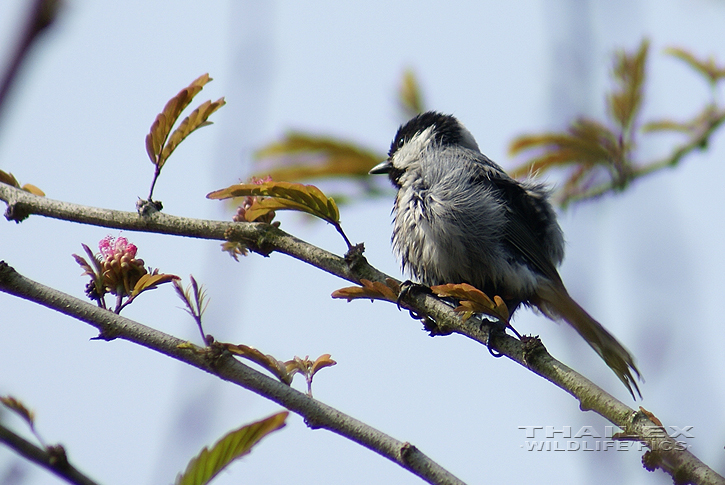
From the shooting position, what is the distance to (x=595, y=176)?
3.35 metres

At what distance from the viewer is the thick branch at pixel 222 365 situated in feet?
6.06

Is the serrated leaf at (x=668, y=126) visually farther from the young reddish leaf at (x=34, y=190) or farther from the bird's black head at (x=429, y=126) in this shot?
the young reddish leaf at (x=34, y=190)

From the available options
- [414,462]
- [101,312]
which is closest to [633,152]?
[414,462]

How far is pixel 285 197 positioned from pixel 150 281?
52 centimetres

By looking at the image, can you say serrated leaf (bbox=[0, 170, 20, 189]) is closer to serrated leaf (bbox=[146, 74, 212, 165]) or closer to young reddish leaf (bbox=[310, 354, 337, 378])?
serrated leaf (bbox=[146, 74, 212, 165])

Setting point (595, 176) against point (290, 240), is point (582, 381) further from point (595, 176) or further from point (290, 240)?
point (595, 176)

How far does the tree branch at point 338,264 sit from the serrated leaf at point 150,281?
0.30 meters

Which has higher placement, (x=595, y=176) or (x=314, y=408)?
(x=595, y=176)

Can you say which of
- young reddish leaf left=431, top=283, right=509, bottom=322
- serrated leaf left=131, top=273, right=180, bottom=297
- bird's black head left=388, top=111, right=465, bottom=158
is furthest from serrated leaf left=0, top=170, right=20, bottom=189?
bird's black head left=388, top=111, right=465, bottom=158

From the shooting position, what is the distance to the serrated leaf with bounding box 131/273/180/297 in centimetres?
204

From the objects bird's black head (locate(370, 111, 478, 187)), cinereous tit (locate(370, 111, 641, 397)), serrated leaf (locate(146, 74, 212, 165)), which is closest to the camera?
serrated leaf (locate(146, 74, 212, 165))

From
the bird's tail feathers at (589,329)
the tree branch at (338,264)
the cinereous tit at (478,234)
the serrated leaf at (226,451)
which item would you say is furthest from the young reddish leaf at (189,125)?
the bird's tail feathers at (589,329)

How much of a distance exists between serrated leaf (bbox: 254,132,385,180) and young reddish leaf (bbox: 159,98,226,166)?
0.66m

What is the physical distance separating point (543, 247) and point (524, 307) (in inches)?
15.7
